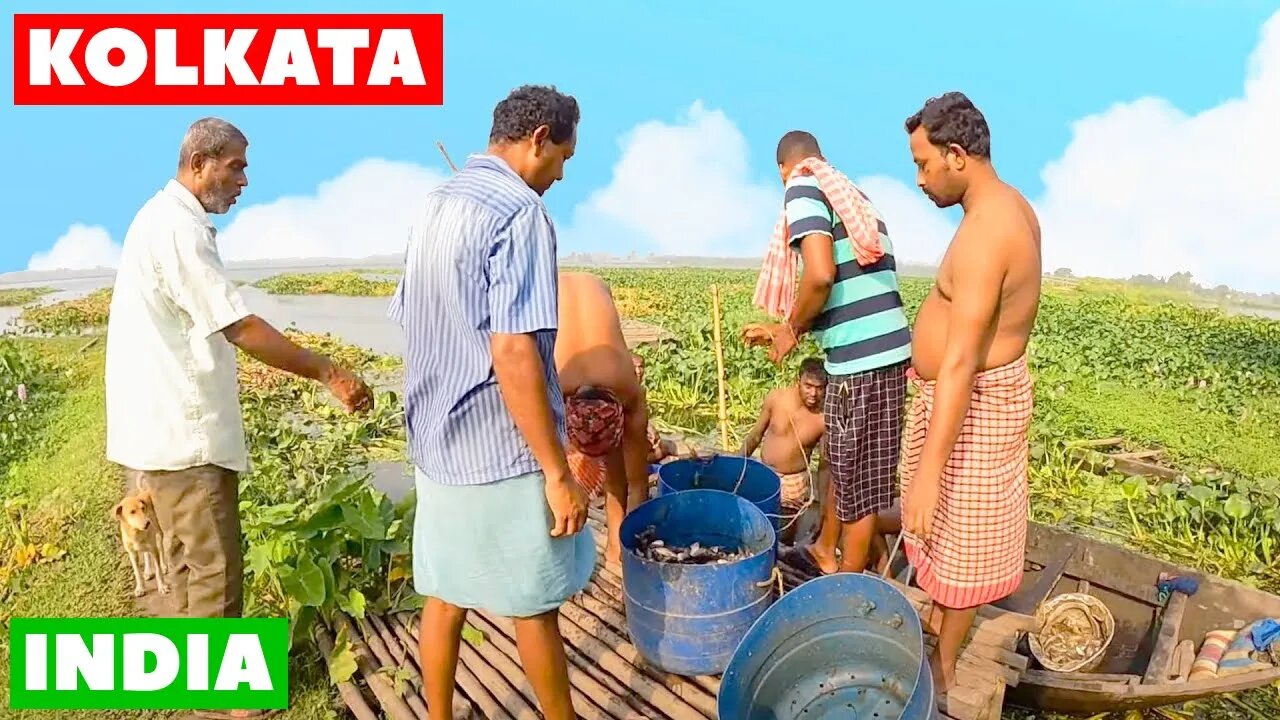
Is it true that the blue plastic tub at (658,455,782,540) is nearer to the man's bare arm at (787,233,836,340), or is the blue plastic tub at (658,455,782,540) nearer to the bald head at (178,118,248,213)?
the man's bare arm at (787,233,836,340)

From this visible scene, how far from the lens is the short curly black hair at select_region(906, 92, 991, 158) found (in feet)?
8.04

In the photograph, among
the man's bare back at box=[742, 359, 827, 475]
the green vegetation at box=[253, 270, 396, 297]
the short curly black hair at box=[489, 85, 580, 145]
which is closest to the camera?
the short curly black hair at box=[489, 85, 580, 145]

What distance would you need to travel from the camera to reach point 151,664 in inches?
136

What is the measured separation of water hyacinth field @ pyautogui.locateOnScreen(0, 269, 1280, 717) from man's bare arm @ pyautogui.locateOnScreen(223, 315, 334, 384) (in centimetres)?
80

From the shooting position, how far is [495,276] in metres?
2.04

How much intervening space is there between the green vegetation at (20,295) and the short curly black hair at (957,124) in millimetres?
19991

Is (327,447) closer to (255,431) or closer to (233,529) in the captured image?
(255,431)

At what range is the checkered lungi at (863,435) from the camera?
329 centimetres

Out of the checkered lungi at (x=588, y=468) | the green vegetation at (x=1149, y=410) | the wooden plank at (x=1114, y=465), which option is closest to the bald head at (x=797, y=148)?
the checkered lungi at (x=588, y=468)

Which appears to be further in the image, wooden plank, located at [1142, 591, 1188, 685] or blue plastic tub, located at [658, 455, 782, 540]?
blue plastic tub, located at [658, 455, 782, 540]

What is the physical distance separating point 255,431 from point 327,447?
2.09 ft

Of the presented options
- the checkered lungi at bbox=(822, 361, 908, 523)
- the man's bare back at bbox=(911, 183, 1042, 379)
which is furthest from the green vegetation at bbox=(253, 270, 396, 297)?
the man's bare back at bbox=(911, 183, 1042, 379)

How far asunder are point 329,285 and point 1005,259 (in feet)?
78.8

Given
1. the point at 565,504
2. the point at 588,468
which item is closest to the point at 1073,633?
the point at 588,468
